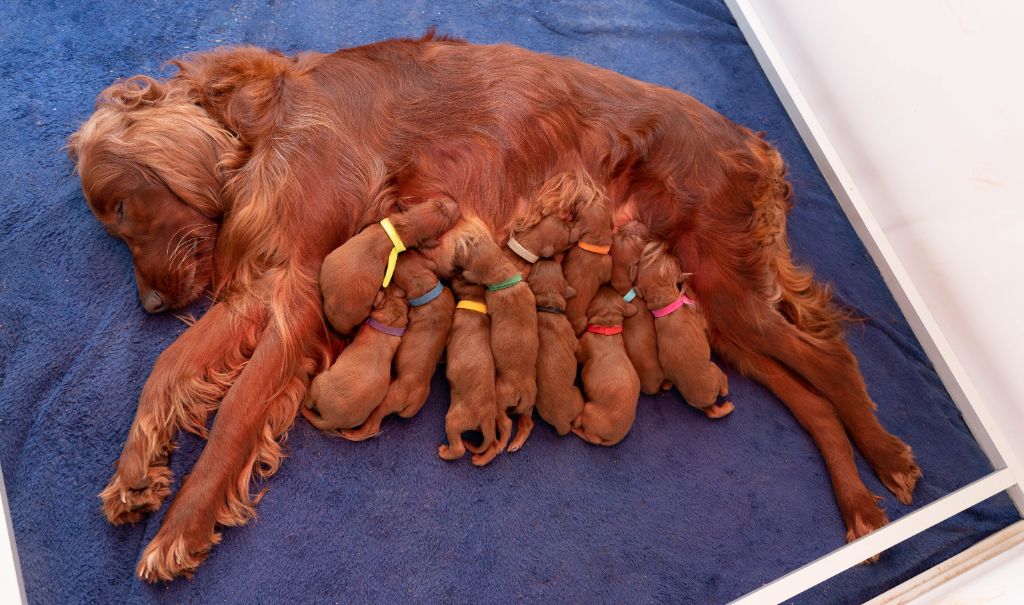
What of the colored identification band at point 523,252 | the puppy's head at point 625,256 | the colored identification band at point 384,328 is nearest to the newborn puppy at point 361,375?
the colored identification band at point 384,328

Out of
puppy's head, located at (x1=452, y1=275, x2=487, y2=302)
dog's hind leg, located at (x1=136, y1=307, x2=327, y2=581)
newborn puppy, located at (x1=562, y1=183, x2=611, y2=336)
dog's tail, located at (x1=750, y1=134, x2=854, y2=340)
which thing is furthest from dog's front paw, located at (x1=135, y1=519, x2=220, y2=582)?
dog's tail, located at (x1=750, y1=134, x2=854, y2=340)

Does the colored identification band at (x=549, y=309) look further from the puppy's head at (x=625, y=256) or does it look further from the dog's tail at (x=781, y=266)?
the dog's tail at (x=781, y=266)

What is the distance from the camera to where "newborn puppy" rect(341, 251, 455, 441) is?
201cm

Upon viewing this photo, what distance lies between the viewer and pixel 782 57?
114 inches

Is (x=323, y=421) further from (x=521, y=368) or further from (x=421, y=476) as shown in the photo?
(x=521, y=368)

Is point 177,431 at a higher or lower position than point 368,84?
lower

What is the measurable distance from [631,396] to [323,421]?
89 centimetres

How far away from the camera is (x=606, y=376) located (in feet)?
6.76

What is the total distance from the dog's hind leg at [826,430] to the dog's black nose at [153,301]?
1759 millimetres

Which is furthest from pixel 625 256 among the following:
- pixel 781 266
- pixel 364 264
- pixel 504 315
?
pixel 364 264

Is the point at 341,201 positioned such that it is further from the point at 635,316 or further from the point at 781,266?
the point at 781,266

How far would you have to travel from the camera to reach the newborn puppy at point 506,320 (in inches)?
78.4

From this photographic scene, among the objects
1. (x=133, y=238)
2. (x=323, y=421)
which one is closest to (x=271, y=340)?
(x=323, y=421)

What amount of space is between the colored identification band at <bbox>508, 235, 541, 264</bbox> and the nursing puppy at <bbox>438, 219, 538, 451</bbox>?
8 cm
